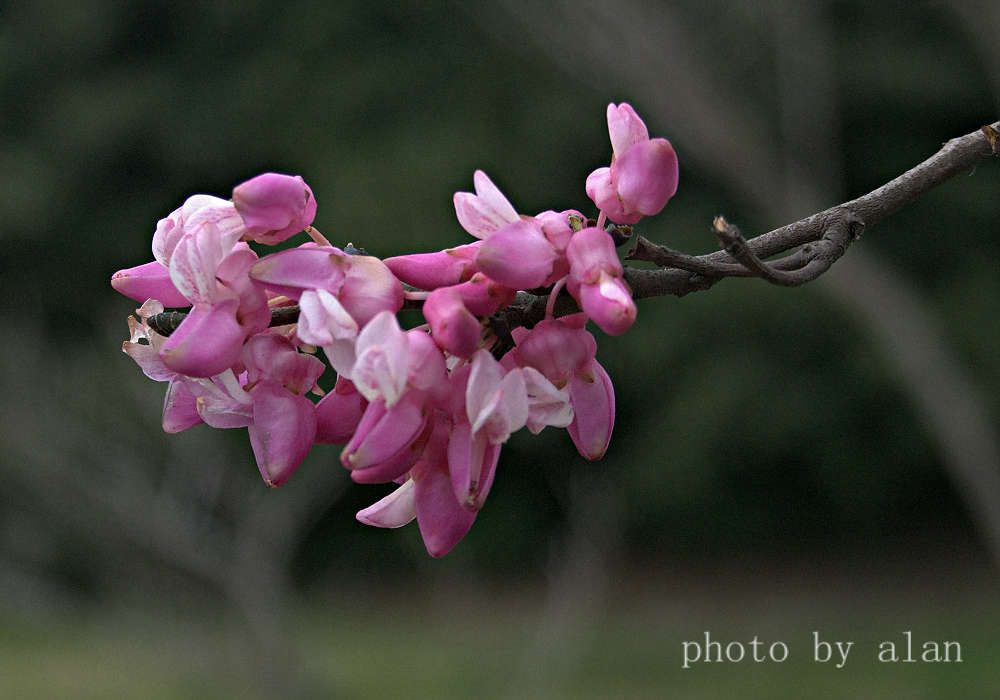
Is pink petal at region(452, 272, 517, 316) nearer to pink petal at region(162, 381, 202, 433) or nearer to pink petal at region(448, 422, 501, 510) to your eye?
pink petal at region(448, 422, 501, 510)

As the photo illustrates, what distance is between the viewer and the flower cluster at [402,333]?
51cm

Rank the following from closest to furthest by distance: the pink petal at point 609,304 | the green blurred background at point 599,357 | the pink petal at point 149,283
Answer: the pink petal at point 609,304 → the pink petal at point 149,283 → the green blurred background at point 599,357

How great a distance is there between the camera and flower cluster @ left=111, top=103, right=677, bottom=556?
20.1 inches

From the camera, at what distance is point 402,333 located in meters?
0.51

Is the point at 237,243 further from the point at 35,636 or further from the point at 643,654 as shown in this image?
the point at 35,636

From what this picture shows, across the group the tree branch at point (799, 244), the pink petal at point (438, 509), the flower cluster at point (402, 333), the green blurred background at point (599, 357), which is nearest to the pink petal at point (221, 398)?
the flower cluster at point (402, 333)

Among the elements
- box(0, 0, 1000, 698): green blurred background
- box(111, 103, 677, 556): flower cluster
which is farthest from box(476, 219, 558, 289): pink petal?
box(0, 0, 1000, 698): green blurred background

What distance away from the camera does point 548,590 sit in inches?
269

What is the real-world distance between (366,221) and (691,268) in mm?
5344

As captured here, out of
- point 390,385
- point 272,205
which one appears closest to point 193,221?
point 272,205

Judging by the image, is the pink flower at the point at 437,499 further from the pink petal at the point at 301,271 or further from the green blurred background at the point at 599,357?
the green blurred background at the point at 599,357

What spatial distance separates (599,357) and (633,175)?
5.16 m

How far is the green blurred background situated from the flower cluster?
12.7 feet

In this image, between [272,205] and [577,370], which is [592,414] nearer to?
[577,370]
